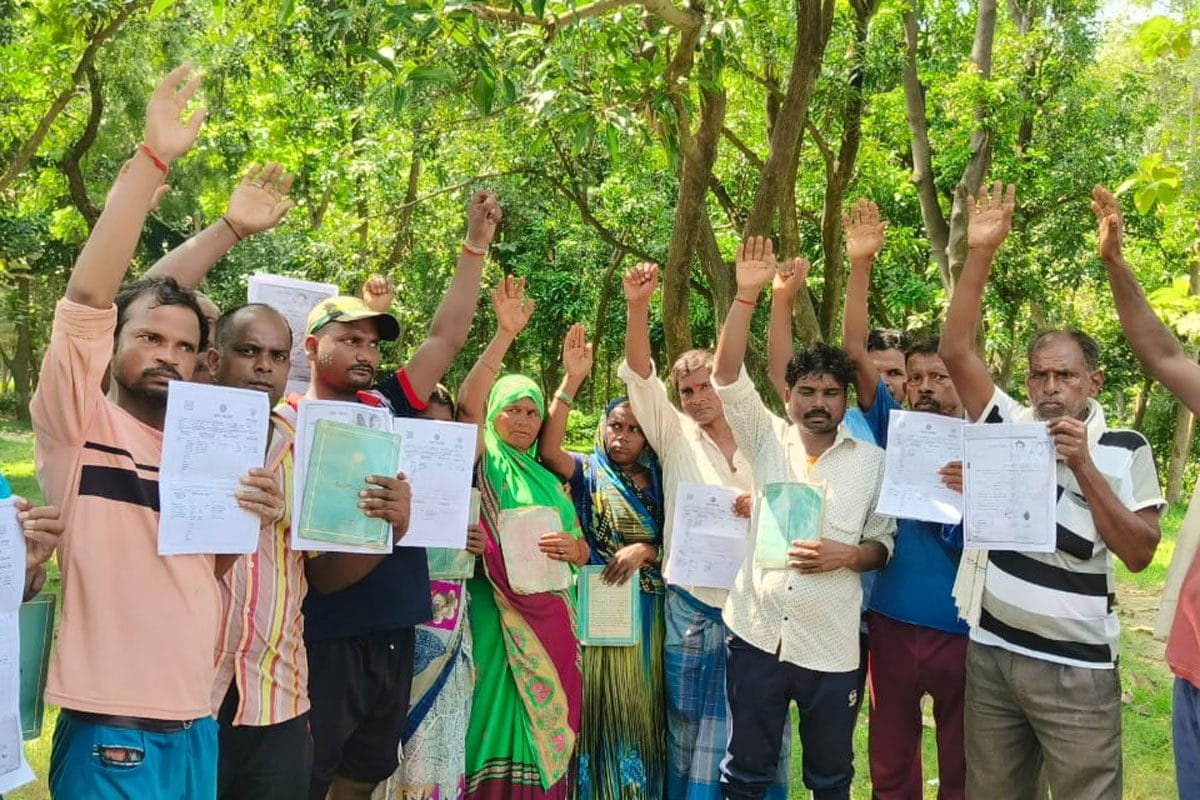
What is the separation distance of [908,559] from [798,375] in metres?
0.86

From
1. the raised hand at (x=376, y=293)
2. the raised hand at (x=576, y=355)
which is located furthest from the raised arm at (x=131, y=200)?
the raised hand at (x=576, y=355)

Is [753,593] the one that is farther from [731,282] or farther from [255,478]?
[731,282]

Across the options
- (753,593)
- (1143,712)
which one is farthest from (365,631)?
(1143,712)

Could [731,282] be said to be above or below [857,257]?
above

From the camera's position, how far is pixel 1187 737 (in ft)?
9.87

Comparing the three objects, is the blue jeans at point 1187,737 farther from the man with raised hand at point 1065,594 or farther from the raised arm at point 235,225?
the raised arm at point 235,225

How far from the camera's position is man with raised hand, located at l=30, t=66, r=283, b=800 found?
2.33m

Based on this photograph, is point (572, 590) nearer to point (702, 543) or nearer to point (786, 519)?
point (702, 543)

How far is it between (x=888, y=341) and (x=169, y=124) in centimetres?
332

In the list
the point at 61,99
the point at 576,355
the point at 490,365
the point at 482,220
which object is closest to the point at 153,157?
the point at 482,220

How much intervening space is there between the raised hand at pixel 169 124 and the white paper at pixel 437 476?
45.6 inches

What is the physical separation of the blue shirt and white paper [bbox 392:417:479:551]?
1.77m

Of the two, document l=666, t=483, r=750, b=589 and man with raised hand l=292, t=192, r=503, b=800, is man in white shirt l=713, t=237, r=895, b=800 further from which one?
man with raised hand l=292, t=192, r=503, b=800

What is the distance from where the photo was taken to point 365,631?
3.41m
